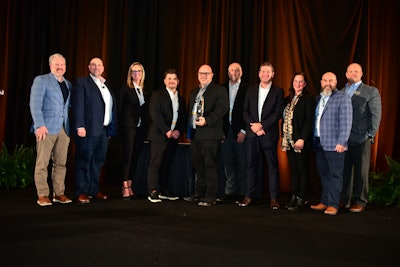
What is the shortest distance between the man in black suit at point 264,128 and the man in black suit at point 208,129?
0.29m

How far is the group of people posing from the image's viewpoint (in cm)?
429

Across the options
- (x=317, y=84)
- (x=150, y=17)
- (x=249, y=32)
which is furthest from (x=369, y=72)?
(x=150, y=17)

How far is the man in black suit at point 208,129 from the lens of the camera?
14.8 feet

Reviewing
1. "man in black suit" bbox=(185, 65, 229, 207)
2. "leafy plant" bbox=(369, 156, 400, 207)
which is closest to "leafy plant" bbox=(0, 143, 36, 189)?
"man in black suit" bbox=(185, 65, 229, 207)

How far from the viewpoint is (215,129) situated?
4.53m

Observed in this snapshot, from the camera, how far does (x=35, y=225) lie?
339 cm

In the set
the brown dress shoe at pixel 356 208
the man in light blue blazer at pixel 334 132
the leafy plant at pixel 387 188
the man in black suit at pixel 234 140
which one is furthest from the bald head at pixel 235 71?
the leafy plant at pixel 387 188

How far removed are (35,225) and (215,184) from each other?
1841 millimetres

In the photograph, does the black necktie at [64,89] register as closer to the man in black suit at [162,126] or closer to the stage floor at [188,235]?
the man in black suit at [162,126]

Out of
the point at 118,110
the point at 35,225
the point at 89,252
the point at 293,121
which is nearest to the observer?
the point at 89,252

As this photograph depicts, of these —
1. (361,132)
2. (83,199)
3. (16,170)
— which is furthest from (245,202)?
(16,170)

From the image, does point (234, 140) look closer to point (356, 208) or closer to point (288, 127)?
point (288, 127)

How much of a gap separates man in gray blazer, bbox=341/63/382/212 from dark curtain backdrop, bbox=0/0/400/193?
1.46 m

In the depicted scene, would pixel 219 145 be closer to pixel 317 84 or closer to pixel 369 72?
pixel 317 84
